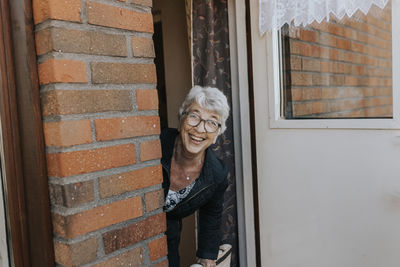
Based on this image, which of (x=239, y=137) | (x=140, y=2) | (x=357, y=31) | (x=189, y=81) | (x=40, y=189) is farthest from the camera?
(x=189, y=81)

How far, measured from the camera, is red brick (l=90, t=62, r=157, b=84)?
1.06 m

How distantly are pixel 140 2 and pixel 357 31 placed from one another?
1.15 m

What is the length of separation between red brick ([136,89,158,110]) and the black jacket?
1.76 feet

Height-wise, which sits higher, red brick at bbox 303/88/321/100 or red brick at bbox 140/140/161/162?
red brick at bbox 303/88/321/100

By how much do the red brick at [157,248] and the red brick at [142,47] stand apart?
0.64m

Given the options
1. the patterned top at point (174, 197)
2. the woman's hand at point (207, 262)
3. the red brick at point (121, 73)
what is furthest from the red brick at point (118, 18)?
the woman's hand at point (207, 262)

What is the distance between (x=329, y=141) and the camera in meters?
1.82

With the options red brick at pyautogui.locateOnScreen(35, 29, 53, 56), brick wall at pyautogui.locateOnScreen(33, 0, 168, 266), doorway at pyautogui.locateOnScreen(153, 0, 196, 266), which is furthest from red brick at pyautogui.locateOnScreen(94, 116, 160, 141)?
doorway at pyautogui.locateOnScreen(153, 0, 196, 266)

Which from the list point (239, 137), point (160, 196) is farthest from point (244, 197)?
point (160, 196)

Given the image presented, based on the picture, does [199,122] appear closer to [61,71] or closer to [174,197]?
[174,197]

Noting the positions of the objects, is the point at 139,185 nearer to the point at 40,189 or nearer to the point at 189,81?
the point at 40,189

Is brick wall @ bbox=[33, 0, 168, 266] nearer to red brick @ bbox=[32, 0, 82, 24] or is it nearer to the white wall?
red brick @ bbox=[32, 0, 82, 24]

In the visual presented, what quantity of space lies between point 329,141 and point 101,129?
122 cm

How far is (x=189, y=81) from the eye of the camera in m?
2.88
